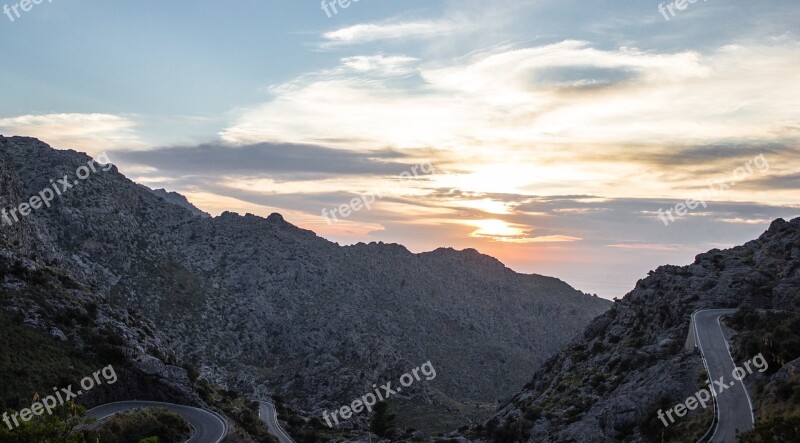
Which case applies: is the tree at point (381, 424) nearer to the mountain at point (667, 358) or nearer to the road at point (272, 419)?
the road at point (272, 419)

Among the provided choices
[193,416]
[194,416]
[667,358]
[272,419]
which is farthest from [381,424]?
[667,358]

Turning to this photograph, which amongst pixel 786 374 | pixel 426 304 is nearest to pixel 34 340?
pixel 786 374

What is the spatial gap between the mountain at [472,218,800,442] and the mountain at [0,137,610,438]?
125 ft

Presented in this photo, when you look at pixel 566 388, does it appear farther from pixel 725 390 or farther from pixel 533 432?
pixel 725 390

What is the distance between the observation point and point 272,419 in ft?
284

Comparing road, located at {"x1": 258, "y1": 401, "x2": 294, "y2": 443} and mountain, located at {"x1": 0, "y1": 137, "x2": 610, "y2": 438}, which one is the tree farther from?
mountain, located at {"x1": 0, "y1": 137, "x2": 610, "y2": 438}

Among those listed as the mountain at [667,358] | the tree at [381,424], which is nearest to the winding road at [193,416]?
the tree at [381,424]

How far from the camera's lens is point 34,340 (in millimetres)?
58062

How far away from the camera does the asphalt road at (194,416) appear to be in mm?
53562

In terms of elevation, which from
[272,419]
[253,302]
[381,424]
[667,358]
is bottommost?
[272,419]

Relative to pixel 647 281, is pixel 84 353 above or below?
below

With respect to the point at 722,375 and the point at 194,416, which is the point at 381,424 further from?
the point at 722,375

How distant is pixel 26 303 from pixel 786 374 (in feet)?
245

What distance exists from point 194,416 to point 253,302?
93.3 m
